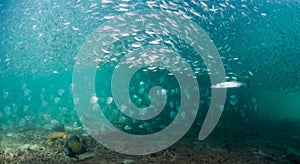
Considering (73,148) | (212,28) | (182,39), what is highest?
(212,28)

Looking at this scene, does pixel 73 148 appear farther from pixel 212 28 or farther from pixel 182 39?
pixel 212 28

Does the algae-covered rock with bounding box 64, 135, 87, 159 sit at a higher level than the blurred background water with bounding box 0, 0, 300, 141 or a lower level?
lower

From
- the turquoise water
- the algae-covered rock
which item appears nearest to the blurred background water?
the turquoise water

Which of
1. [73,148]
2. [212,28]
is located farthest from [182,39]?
[73,148]

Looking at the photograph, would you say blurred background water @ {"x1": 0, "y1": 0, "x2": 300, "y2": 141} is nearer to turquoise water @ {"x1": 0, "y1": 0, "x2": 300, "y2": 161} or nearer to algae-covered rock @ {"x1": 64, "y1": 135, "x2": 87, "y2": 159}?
turquoise water @ {"x1": 0, "y1": 0, "x2": 300, "y2": 161}

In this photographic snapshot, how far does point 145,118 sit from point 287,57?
1328cm

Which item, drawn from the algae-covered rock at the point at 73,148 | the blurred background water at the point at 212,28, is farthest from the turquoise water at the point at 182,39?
the algae-covered rock at the point at 73,148

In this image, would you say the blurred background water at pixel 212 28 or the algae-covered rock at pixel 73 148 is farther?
the blurred background water at pixel 212 28

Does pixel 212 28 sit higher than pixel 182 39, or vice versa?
pixel 212 28

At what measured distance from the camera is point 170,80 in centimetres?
2264

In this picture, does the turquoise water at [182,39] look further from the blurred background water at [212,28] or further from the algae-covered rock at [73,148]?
the algae-covered rock at [73,148]

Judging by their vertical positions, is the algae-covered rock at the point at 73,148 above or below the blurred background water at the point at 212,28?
below

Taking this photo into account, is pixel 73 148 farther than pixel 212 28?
No

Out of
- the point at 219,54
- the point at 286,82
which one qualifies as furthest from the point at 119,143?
the point at 286,82
